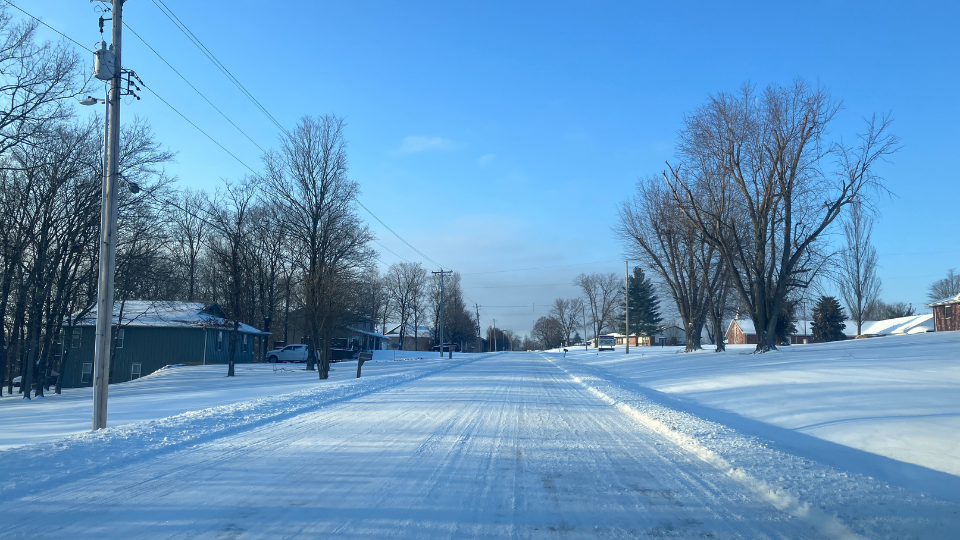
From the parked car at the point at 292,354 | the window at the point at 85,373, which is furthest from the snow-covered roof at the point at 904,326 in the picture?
the window at the point at 85,373

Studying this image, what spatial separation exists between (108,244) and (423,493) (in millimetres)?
8179

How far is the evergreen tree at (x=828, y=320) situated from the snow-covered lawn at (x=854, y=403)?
3609cm

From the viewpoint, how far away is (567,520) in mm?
5082

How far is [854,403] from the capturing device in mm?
11102

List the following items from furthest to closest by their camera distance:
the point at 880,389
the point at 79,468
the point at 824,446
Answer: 1. the point at 880,389
2. the point at 824,446
3. the point at 79,468

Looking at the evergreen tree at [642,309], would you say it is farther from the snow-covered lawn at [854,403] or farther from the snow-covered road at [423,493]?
the snow-covered road at [423,493]

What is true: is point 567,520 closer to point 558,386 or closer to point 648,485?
point 648,485

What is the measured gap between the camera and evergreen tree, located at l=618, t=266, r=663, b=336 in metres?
92.2

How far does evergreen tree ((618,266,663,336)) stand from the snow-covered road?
8580 centimetres

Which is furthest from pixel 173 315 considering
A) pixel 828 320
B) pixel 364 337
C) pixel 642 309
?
pixel 642 309

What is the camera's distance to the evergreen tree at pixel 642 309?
92156 millimetres

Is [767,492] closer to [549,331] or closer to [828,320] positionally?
[828,320]

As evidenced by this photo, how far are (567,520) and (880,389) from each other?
10.4 metres

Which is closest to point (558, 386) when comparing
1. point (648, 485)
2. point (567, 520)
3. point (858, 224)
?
point (648, 485)
